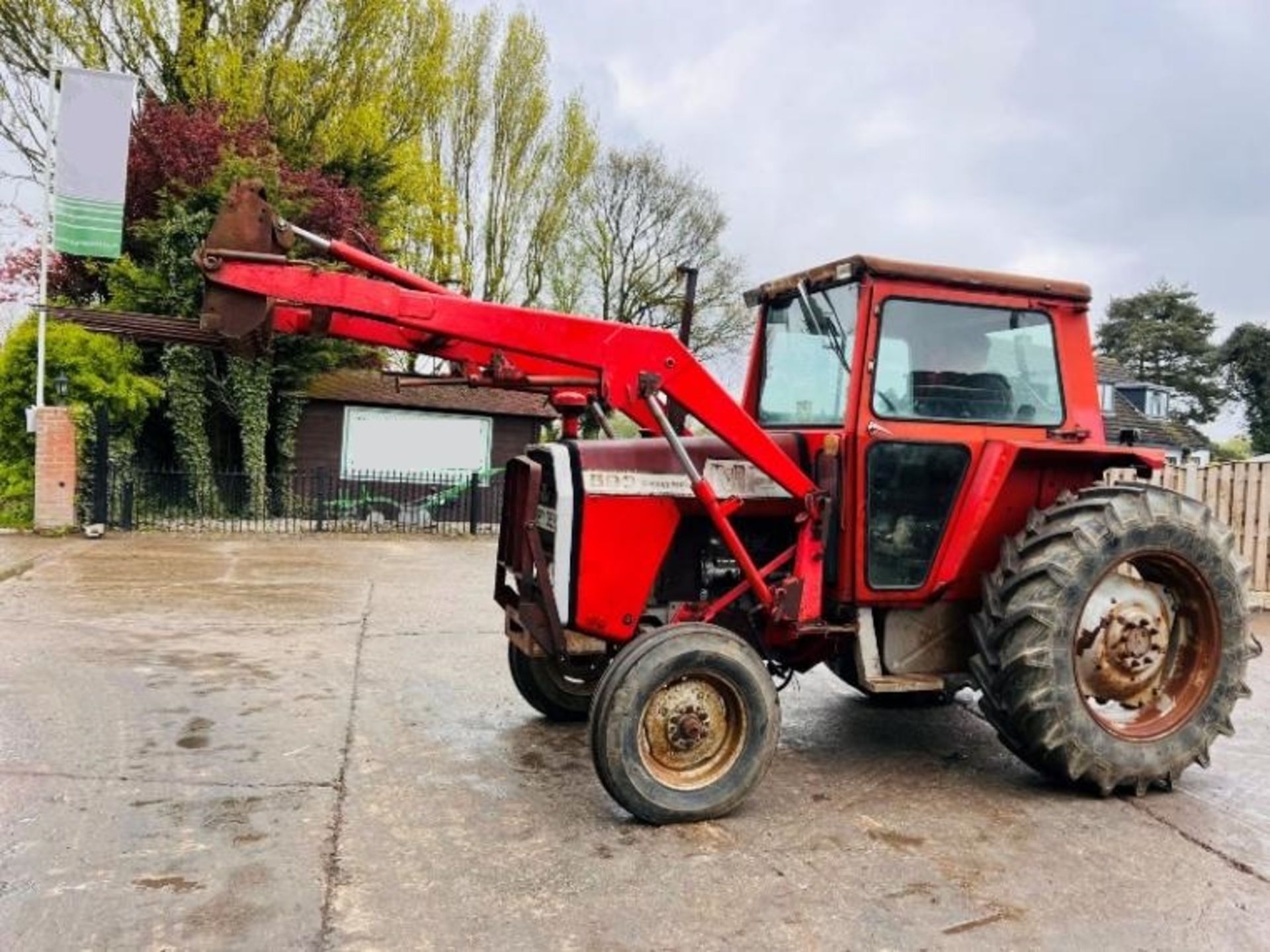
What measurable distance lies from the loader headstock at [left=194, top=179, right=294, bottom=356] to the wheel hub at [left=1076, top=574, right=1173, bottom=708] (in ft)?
11.6

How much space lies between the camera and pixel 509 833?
3.61 meters

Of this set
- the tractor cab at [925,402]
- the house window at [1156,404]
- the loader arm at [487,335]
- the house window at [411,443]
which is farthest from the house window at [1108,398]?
the loader arm at [487,335]

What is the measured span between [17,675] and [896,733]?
5.08m

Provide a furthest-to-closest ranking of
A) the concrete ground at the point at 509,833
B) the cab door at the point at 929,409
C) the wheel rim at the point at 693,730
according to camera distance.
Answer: the cab door at the point at 929,409 → the wheel rim at the point at 693,730 → the concrete ground at the point at 509,833

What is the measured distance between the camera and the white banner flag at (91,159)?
12.6 meters

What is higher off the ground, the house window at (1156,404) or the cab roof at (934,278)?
the house window at (1156,404)

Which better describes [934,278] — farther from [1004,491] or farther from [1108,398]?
[1108,398]

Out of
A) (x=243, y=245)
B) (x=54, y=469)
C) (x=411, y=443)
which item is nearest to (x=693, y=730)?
(x=243, y=245)

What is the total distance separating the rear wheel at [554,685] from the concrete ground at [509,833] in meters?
0.12

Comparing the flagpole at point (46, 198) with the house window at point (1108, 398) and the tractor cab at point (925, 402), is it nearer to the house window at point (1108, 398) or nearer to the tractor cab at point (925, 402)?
the tractor cab at point (925, 402)

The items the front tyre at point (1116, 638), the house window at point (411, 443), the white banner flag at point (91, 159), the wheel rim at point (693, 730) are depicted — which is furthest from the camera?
the house window at point (411, 443)

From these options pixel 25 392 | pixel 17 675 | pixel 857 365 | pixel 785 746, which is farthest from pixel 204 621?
pixel 25 392

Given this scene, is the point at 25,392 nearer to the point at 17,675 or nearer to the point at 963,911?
the point at 17,675

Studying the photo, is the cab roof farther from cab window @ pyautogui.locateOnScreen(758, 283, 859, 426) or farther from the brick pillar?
the brick pillar
